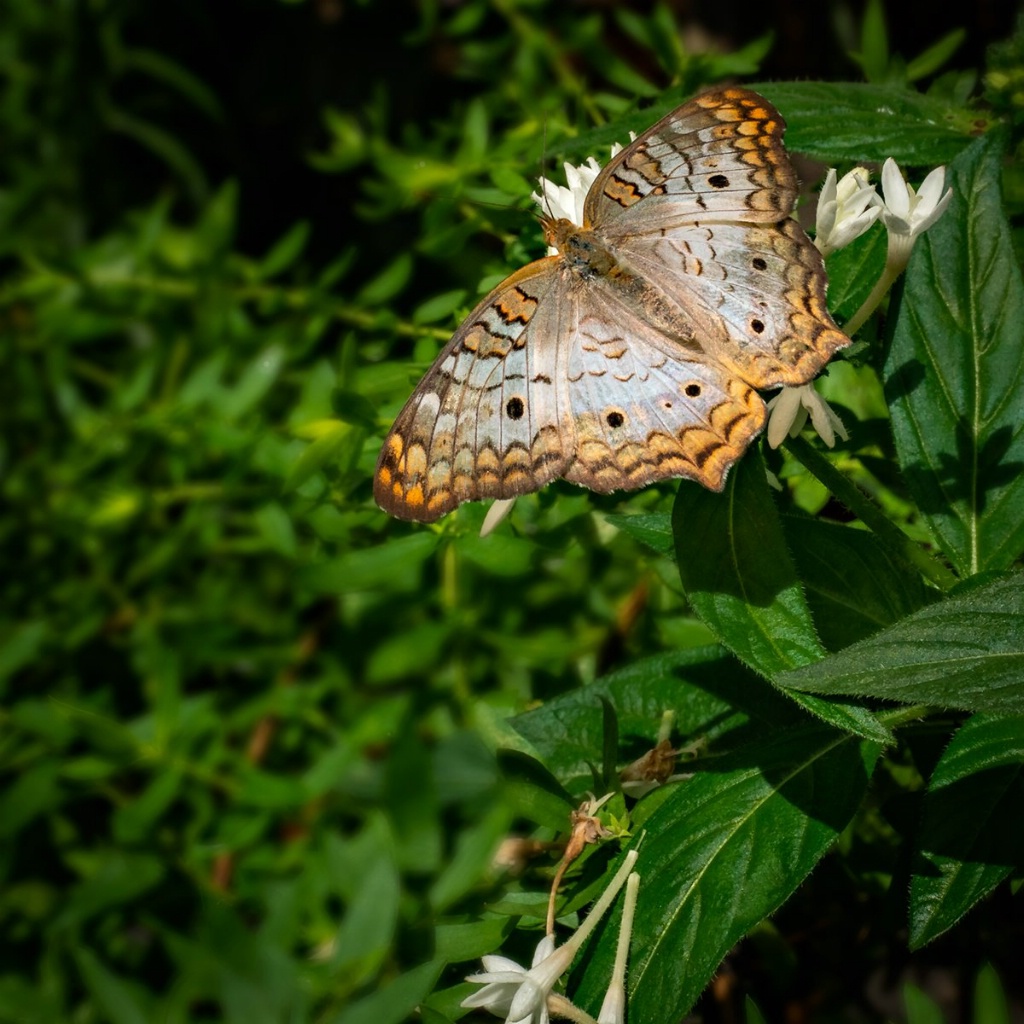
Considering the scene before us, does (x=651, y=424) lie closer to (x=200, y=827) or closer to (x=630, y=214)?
(x=630, y=214)

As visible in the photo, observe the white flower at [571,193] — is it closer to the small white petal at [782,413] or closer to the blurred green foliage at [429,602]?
the blurred green foliage at [429,602]

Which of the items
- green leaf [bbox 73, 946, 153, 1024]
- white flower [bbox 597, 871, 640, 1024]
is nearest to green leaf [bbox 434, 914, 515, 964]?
white flower [bbox 597, 871, 640, 1024]

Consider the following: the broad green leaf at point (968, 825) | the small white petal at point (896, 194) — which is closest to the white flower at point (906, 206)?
the small white petal at point (896, 194)

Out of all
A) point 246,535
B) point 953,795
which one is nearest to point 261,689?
point 246,535

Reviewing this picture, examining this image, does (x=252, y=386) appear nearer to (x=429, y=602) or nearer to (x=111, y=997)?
(x=429, y=602)

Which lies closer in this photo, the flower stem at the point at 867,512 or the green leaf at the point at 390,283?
the flower stem at the point at 867,512
